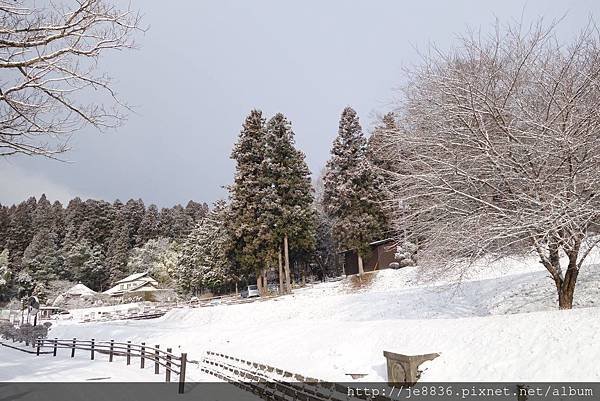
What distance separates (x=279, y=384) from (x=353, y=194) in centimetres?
2836

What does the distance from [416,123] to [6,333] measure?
3401cm

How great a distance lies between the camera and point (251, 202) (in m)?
38.4

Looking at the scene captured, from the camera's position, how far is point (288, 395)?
8.33 meters

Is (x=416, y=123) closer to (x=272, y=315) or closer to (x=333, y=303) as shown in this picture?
(x=333, y=303)

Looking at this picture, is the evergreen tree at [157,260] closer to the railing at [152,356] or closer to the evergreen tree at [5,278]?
the evergreen tree at [5,278]

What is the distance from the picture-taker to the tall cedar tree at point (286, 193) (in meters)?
37.8

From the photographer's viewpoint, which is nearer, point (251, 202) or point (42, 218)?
point (251, 202)

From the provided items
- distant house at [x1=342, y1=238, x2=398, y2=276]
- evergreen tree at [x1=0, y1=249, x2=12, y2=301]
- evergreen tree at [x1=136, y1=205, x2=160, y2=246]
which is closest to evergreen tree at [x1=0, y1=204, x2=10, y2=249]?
evergreen tree at [x1=0, y1=249, x2=12, y2=301]

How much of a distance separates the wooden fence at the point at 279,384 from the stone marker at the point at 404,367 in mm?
1738

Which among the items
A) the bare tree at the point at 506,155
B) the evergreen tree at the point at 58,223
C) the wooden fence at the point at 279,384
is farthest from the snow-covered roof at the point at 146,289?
the bare tree at the point at 506,155

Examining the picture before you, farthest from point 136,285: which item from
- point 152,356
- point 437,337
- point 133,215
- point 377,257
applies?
point 437,337

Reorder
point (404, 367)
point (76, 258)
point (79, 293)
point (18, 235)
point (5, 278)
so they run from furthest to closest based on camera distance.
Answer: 1. point (18, 235)
2. point (76, 258)
3. point (5, 278)
4. point (79, 293)
5. point (404, 367)

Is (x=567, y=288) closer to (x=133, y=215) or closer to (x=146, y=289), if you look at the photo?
(x=146, y=289)

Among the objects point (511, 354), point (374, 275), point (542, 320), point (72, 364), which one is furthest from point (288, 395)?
point (374, 275)
